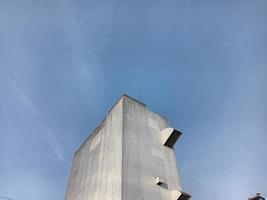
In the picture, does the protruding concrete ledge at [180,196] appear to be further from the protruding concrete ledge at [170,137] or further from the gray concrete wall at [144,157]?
the protruding concrete ledge at [170,137]

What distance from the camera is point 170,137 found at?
23266 millimetres

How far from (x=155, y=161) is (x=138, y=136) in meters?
2.52

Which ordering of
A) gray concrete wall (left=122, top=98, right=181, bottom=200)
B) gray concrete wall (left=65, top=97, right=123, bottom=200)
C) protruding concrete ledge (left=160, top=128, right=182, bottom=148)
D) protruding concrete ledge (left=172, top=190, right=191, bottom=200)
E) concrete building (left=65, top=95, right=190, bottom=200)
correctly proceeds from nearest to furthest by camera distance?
gray concrete wall (left=122, top=98, right=181, bottom=200) < concrete building (left=65, top=95, right=190, bottom=200) < gray concrete wall (left=65, top=97, right=123, bottom=200) < protruding concrete ledge (left=172, top=190, right=191, bottom=200) < protruding concrete ledge (left=160, top=128, right=182, bottom=148)

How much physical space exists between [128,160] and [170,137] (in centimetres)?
581

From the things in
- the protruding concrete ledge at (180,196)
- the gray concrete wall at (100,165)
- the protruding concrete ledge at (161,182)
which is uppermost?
the gray concrete wall at (100,165)

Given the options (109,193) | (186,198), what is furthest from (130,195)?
(186,198)

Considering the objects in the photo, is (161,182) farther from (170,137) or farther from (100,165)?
(100,165)

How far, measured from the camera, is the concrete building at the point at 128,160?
18.0 meters

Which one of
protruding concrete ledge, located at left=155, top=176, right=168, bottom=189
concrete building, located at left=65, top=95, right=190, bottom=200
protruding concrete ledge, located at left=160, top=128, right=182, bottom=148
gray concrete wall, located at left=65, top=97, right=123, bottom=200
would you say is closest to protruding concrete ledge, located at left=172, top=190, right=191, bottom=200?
concrete building, located at left=65, top=95, right=190, bottom=200

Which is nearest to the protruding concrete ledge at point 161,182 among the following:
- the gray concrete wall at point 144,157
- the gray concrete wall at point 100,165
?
the gray concrete wall at point 144,157

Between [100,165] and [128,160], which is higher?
[100,165]

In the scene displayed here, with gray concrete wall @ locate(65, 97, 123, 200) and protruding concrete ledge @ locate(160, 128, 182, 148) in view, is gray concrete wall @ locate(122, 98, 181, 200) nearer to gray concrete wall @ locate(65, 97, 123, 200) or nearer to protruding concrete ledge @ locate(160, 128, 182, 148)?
protruding concrete ledge @ locate(160, 128, 182, 148)

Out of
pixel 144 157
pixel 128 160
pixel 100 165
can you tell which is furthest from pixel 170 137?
pixel 100 165

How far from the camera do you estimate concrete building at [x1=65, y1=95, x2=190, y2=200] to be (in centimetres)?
1798
